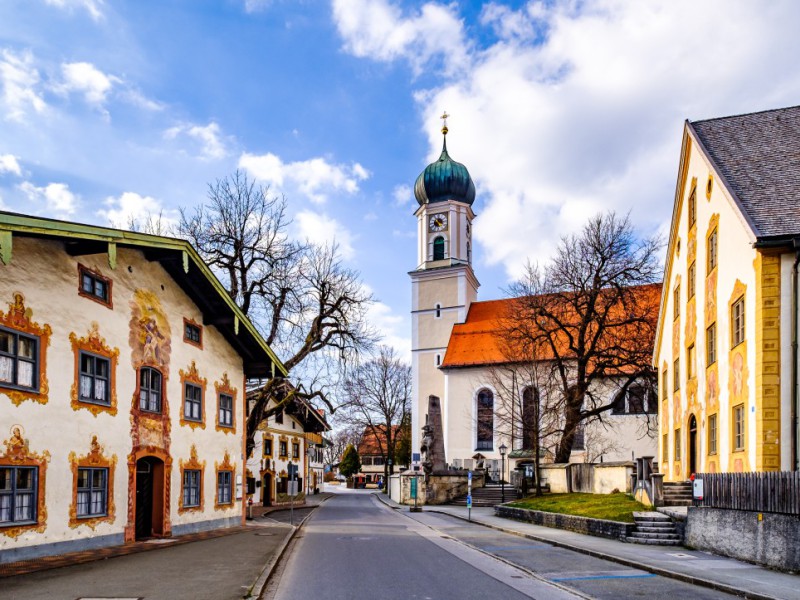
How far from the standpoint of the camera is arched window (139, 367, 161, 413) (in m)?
20.5

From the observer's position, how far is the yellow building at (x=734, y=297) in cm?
1808

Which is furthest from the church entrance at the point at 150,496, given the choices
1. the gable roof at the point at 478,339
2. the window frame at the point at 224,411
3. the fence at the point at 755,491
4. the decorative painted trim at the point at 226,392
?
the gable roof at the point at 478,339

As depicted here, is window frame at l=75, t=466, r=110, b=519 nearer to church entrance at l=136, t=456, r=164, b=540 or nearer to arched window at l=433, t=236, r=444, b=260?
church entrance at l=136, t=456, r=164, b=540

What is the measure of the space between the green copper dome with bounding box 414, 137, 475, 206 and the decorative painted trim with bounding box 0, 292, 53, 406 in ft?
175

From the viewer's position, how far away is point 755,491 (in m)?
15.9

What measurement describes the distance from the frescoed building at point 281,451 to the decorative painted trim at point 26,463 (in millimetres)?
24316

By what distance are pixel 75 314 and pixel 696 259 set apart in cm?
1942

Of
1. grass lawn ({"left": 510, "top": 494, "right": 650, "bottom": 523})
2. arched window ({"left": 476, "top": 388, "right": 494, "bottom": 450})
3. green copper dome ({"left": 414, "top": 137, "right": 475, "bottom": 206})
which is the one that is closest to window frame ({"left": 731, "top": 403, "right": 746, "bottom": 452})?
grass lawn ({"left": 510, "top": 494, "right": 650, "bottom": 523})

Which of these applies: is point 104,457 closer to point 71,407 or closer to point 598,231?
point 71,407

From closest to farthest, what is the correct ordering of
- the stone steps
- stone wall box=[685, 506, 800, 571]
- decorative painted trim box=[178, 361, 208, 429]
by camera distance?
stone wall box=[685, 506, 800, 571] → the stone steps → decorative painted trim box=[178, 361, 208, 429]

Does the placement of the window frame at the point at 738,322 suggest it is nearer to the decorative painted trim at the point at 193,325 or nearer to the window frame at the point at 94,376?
the decorative painted trim at the point at 193,325

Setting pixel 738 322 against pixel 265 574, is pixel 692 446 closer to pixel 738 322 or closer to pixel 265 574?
pixel 738 322

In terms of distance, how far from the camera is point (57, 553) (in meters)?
16.0

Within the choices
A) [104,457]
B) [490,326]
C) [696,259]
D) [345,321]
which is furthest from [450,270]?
[104,457]
